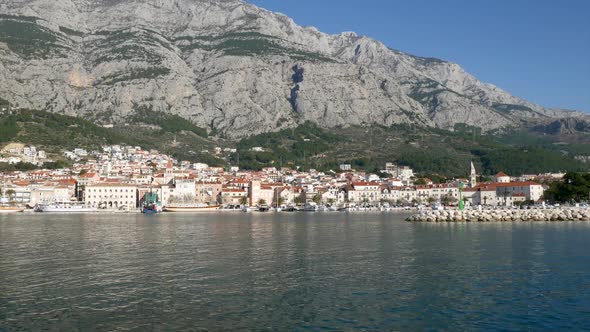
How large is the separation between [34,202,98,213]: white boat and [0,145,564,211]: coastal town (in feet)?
5.72

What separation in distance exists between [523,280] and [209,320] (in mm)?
11841

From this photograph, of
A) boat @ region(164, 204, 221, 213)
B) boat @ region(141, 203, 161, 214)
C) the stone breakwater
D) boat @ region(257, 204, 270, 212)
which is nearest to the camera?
the stone breakwater

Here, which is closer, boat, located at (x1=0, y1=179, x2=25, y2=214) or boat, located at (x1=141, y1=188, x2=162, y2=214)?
boat, located at (x1=0, y1=179, x2=25, y2=214)

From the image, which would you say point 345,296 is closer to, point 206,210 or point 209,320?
point 209,320

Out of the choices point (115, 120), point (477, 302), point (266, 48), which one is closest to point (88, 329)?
point (477, 302)

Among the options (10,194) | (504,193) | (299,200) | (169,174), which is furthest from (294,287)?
(169,174)

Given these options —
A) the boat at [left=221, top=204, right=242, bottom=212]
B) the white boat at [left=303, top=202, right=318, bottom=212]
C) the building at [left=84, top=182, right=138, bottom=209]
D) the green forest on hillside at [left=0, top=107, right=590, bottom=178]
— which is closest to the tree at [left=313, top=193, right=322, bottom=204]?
the white boat at [left=303, top=202, right=318, bottom=212]

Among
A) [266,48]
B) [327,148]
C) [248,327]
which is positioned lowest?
[248,327]

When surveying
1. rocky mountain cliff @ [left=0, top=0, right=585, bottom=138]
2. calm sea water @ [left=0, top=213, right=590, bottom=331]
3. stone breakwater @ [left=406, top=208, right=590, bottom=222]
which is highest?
rocky mountain cliff @ [left=0, top=0, right=585, bottom=138]

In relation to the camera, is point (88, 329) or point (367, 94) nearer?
point (88, 329)

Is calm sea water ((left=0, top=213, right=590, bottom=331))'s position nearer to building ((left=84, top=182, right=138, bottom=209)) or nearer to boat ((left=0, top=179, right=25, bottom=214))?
boat ((left=0, top=179, right=25, bottom=214))

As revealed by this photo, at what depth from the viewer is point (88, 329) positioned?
13.7m

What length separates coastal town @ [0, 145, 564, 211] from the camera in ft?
355

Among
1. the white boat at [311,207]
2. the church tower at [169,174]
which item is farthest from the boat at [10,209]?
the white boat at [311,207]
